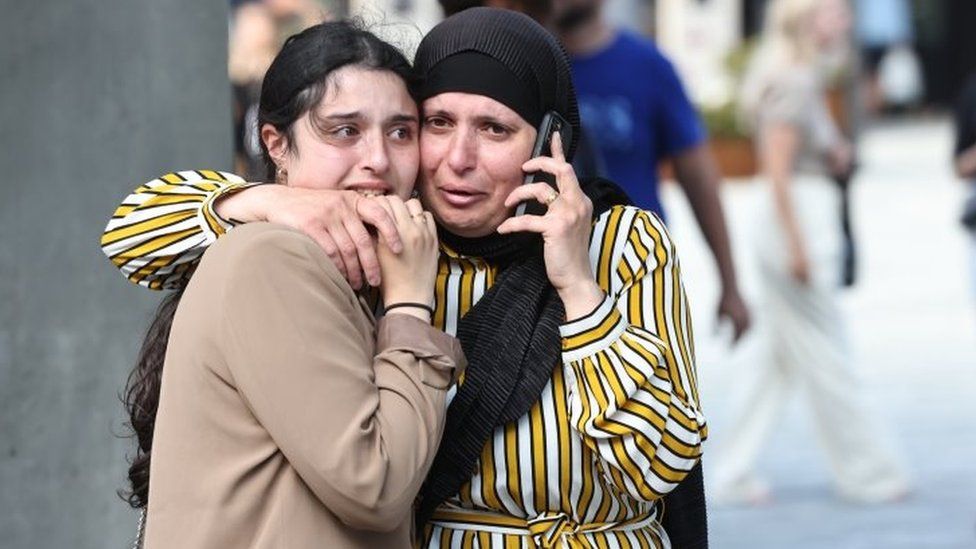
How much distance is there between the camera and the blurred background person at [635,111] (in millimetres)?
5793

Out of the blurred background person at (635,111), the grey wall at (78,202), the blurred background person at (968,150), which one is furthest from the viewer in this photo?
the blurred background person at (968,150)

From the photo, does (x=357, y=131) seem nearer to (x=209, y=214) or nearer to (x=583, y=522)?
(x=209, y=214)

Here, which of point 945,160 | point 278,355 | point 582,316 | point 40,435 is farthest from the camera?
point 945,160

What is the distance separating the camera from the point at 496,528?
9.52 feet

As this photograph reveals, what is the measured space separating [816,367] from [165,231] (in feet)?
17.6

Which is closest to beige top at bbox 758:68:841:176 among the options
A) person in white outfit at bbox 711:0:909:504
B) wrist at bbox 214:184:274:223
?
person in white outfit at bbox 711:0:909:504

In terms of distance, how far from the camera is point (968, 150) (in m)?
8.16

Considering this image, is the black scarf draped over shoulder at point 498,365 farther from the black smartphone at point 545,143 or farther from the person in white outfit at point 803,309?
the person in white outfit at point 803,309

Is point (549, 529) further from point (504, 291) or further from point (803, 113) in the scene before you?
point (803, 113)

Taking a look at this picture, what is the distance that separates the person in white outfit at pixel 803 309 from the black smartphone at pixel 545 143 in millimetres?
4925

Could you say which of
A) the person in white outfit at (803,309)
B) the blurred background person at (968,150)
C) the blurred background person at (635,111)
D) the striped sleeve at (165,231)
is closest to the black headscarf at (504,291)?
the striped sleeve at (165,231)

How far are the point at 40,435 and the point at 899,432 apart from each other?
18.9 ft

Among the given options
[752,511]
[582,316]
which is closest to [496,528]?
[582,316]

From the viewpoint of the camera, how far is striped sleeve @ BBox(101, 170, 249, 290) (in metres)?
2.95
